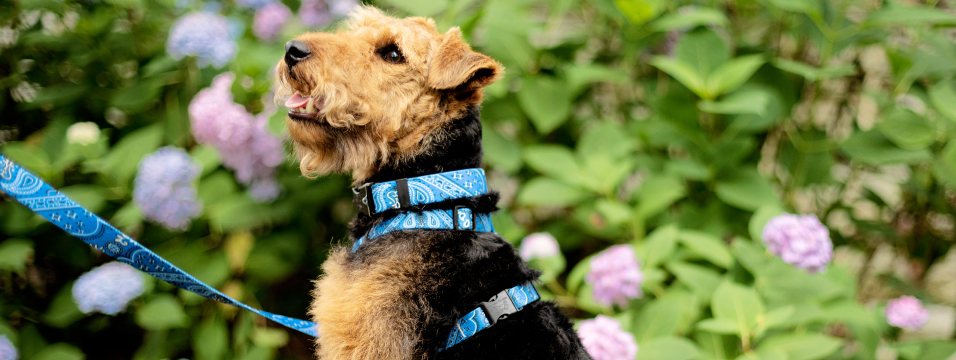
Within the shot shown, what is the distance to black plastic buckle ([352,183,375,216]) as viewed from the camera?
4.96 ft

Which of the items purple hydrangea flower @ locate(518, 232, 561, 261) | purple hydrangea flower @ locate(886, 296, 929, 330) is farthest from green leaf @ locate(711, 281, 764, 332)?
purple hydrangea flower @ locate(886, 296, 929, 330)

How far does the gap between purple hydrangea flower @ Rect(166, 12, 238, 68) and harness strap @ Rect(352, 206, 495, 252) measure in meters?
1.36

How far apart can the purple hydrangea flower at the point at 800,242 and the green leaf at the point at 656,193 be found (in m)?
0.45

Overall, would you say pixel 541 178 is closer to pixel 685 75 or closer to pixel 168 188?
pixel 685 75

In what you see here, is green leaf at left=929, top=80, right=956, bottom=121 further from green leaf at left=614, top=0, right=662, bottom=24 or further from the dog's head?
the dog's head

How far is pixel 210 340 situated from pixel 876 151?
3.16 meters

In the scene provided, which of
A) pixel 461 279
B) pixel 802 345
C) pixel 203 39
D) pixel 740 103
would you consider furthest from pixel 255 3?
pixel 802 345

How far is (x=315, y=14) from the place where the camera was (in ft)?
9.05

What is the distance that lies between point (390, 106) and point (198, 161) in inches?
45.0

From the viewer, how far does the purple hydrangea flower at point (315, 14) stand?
273cm

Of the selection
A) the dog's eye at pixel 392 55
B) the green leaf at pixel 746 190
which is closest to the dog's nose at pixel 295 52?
the dog's eye at pixel 392 55

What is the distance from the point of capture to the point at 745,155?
108 inches

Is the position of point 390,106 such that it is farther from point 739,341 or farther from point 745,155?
point 745,155

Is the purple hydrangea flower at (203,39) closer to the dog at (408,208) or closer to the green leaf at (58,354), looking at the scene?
the dog at (408,208)
